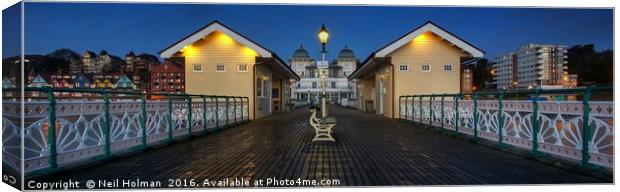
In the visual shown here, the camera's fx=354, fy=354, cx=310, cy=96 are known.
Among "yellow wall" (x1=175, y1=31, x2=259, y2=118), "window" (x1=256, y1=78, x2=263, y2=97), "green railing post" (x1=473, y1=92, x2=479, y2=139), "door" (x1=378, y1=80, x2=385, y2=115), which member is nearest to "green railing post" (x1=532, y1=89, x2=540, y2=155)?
"green railing post" (x1=473, y1=92, x2=479, y2=139)

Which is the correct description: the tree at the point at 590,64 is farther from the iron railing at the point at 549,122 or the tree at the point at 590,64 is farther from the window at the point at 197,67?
the window at the point at 197,67

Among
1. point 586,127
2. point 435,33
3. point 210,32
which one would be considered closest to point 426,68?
point 435,33

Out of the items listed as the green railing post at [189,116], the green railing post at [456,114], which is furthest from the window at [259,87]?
the green railing post at [456,114]

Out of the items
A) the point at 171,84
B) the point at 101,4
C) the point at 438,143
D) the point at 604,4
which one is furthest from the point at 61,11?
the point at 171,84

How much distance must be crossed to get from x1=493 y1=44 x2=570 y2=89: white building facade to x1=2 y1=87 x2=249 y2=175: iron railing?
6.50 metres

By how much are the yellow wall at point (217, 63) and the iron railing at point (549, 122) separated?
8.28m

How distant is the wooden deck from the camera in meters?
4.06

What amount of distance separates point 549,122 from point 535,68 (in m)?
1.64

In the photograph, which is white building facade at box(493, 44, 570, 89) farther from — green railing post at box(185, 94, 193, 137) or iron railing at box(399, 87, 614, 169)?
green railing post at box(185, 94, 193, 137)

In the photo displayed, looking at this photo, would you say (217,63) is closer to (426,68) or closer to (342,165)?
(426,68)

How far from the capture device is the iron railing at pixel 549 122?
3936mm

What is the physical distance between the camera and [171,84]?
12445 mm

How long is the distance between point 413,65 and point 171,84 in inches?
355

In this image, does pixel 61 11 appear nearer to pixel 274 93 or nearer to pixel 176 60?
pixel 176 60
